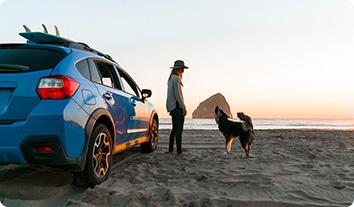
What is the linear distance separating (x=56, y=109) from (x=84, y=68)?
817 mm

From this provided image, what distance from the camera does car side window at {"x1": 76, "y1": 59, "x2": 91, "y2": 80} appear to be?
3119 millimetres

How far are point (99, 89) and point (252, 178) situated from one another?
2.33 meters

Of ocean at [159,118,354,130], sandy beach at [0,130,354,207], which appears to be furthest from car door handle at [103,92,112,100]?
ocean at [159,118,354,130]

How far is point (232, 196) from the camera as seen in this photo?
290cm

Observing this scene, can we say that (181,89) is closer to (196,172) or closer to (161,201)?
(196,172)

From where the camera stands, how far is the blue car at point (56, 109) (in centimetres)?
256

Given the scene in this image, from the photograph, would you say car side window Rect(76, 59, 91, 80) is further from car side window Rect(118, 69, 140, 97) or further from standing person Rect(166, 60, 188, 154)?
standing person Rect(166, 60, 188, 154)

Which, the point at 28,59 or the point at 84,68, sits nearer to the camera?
the point at 28,59

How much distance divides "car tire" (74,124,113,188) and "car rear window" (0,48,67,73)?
87 centimetres

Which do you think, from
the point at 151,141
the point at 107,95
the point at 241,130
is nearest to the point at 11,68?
the point at 107,95

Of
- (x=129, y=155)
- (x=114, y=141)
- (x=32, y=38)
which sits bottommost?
(x=129, y=155)

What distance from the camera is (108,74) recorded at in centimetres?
429

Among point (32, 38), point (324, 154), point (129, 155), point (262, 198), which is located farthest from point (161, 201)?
point (324, 154)

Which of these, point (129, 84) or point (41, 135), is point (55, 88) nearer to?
point (41, 135)
